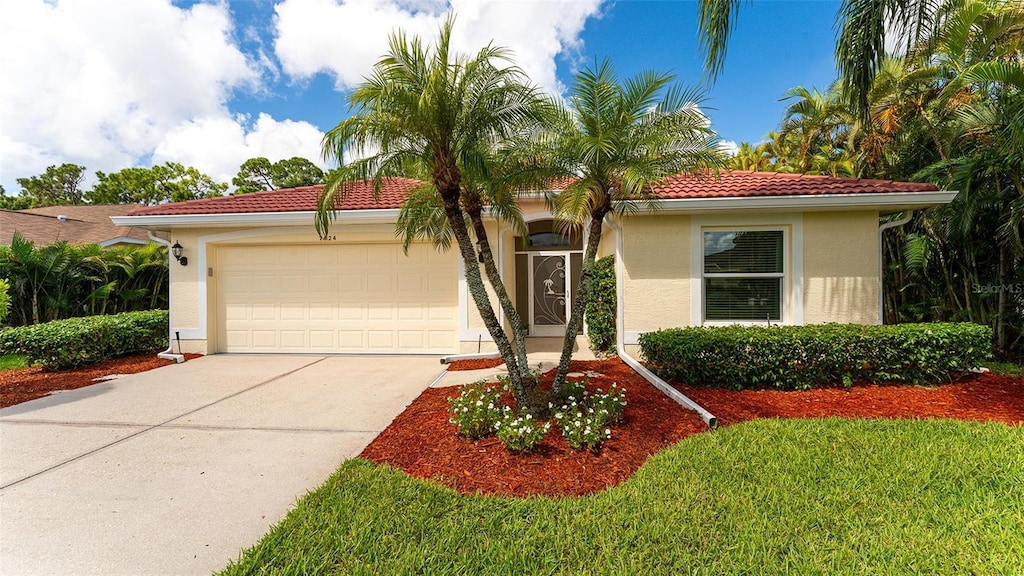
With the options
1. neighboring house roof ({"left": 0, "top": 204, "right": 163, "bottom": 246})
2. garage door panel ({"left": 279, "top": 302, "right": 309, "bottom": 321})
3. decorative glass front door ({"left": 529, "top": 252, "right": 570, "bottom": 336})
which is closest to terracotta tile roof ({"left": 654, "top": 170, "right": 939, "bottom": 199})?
decorative glass front door ({"left": 529, "top": 252, "right": 570, "bottom": 336})

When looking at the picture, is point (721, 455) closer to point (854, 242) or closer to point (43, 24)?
point (854, 242)

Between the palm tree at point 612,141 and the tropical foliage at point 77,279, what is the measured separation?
11.8m

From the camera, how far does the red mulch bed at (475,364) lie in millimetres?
7156

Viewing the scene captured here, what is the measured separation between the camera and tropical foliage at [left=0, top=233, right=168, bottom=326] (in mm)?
9164

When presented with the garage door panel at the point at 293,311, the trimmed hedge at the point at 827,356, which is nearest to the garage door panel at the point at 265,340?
the garage door panel at the point at 293,311

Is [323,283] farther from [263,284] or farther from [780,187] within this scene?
[780,187]

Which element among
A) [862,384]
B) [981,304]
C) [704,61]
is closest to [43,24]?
[704,61]

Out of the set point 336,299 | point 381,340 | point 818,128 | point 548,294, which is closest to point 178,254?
point 336,299

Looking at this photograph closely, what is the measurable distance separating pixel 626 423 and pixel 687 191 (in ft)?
15.8

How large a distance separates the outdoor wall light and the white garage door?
59 centimetres

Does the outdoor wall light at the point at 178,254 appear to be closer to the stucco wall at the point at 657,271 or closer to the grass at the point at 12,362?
the grass at the point at 12,362

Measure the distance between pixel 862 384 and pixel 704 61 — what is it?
5.25m

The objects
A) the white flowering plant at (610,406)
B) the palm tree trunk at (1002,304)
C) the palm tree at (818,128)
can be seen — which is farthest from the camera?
the palm tree at (818,128)

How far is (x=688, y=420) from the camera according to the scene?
4.50 m
